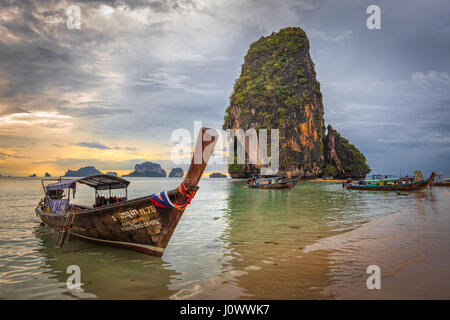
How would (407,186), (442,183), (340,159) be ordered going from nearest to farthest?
(407,186) < (442,183) < (340,159)

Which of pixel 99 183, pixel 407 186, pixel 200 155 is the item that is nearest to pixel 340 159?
pixel 407 186

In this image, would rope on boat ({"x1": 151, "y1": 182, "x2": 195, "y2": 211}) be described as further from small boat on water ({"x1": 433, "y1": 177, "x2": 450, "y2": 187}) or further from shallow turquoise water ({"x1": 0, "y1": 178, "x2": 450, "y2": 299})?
small boat on water ({"x1": 433, "y1": 177, "x2": 450, "y2": 187})

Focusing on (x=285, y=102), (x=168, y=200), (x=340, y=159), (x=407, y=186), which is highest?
(x=285, y=102)

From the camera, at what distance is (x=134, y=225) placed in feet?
21.1

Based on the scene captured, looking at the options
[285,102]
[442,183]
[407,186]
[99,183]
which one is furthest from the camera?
[285,102]

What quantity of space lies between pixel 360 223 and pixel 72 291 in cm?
1012

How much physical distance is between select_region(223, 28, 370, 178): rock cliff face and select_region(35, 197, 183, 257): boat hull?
61.7m

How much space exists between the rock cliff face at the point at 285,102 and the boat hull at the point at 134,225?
6170cm

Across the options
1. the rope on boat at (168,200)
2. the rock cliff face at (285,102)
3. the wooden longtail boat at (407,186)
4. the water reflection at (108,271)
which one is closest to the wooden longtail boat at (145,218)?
the rope on boat at (168,200)

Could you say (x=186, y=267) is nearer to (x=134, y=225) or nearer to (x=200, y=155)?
(x=134, y=225)

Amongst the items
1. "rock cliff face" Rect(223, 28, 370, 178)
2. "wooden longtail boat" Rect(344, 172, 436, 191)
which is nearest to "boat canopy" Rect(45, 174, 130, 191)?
"wooden longtail boat" Rect(344, 172, 436, 191)

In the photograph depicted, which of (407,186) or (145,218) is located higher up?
(145,218)

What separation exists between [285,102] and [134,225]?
67920mm

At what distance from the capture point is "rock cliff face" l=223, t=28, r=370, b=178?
2702 inches
